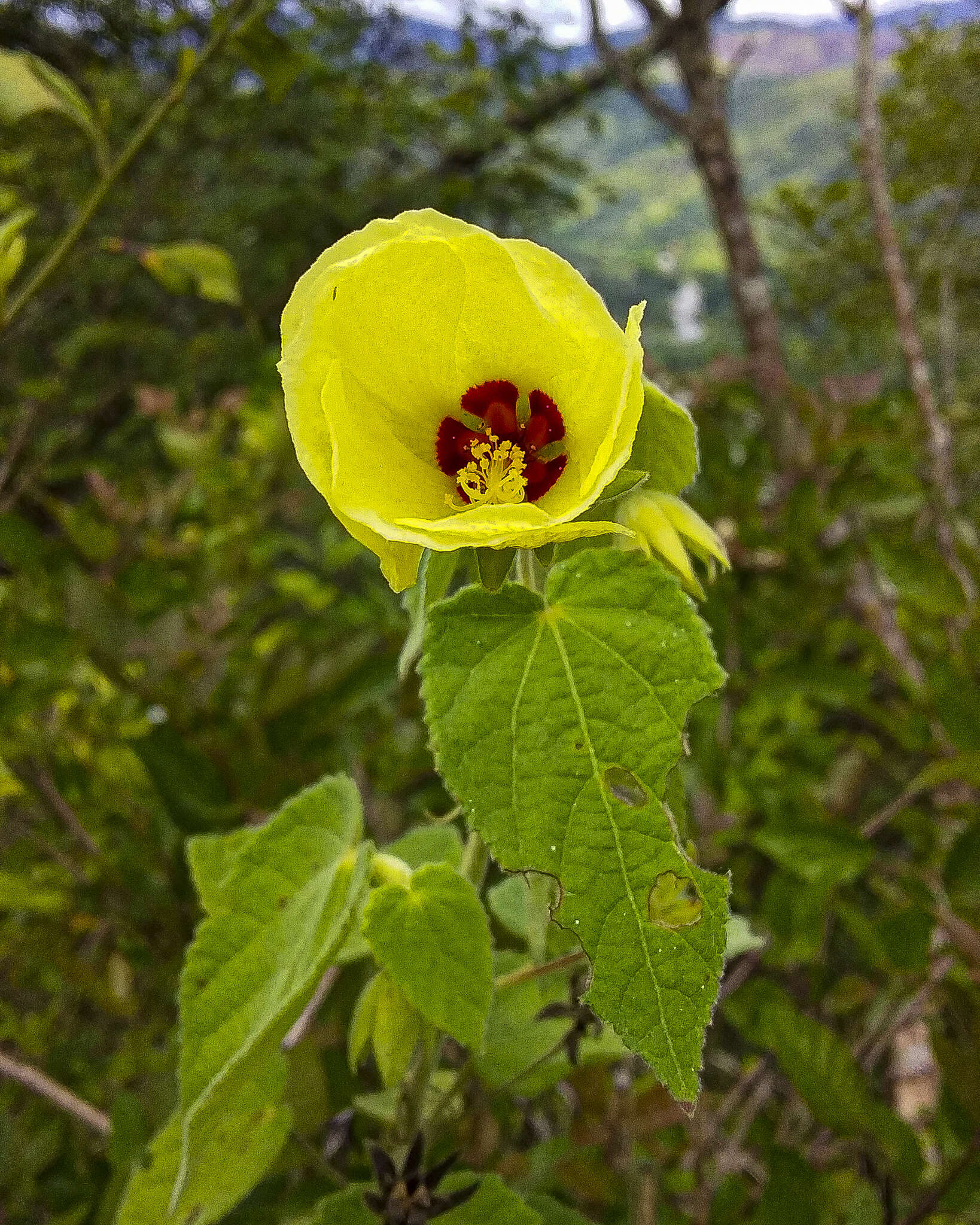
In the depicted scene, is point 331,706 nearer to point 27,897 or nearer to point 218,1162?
point 27,897

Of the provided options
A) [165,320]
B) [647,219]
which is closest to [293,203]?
[165,320]

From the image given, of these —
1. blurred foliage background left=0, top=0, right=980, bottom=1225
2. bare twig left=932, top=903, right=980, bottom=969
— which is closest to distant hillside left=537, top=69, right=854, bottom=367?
blurred foliage background left=0, top=0, right=980, bottom=1225

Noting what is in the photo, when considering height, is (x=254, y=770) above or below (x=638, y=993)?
below

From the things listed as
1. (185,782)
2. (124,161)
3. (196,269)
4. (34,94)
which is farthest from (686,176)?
(185,782)

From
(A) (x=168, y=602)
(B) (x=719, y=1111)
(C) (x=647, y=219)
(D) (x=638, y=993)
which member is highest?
(D) (x=638, y=993)

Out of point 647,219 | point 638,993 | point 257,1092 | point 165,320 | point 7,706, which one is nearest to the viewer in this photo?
point 638,993

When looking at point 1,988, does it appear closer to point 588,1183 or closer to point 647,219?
point 588,1183

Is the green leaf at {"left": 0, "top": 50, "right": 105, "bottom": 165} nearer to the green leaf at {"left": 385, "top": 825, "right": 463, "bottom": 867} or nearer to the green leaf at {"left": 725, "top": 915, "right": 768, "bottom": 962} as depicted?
the green leaf at {"left": 385, "top": 825, "right": 463, "bottom": 867}
